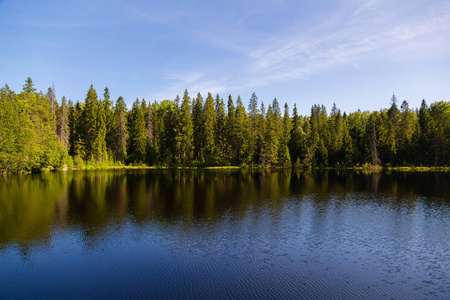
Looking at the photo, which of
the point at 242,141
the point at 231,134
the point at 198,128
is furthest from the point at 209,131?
the point at 242,141

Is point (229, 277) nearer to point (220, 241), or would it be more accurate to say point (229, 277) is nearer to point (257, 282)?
point (257, 282)

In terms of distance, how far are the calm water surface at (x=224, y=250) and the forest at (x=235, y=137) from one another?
68189 millimetres

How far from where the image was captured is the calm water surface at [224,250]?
41.8ft

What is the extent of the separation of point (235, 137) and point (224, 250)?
89097 millimetres

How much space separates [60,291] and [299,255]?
1180 cm

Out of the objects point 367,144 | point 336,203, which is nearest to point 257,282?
point 336,203

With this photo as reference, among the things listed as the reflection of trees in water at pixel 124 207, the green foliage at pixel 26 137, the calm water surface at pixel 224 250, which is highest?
the green foliage at pixel 26 137

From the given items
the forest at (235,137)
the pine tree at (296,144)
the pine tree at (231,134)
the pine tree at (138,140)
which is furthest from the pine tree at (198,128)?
the pine tree at (296,144)

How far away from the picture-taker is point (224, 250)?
56.2 feet

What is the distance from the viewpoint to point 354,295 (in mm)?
12141

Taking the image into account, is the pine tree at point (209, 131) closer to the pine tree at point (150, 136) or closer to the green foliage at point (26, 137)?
the pine tree at point (150, 136)

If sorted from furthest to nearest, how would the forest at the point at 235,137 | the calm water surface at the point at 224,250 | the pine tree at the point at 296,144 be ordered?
the pine tree at the point at 296,144, the forest at the point at 235,137, the calm water surface at the point at 224,250

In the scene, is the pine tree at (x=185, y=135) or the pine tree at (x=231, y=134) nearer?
the pine tree at (x=185, y=135)

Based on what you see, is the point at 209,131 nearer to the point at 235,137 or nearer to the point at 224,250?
the point at 235,137
